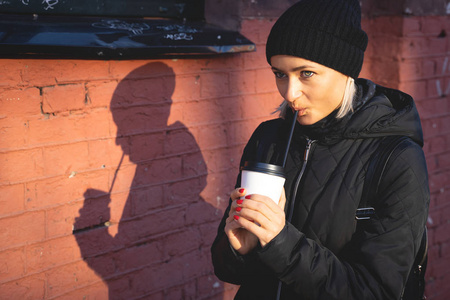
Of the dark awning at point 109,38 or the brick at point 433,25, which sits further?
the brick at point 433,25

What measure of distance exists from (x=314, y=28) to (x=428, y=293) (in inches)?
113

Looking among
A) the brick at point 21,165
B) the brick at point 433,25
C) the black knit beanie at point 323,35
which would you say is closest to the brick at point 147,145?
the brick at point 21,165

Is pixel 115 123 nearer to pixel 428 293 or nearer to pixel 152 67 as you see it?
pixel 152 67

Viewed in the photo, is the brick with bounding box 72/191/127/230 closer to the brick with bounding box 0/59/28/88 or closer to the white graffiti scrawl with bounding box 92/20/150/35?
the brick with bounding box 0/59/28/88

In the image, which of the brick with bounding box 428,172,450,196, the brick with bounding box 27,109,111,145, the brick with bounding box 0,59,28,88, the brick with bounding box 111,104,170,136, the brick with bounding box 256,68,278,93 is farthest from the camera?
the brick with bounding box 428,172,450,196

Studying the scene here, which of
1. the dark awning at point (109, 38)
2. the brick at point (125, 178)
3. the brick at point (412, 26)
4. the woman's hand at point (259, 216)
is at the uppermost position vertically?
the brick at point (412, 26)

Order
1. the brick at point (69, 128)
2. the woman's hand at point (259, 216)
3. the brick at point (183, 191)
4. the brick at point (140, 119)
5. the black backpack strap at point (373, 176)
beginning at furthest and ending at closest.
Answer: the brick at point (183, 191), the brick at point (140, 119), the brick at point (69, 128), the black backpack strap at point (373, 176), the woman's hand at point (259, 216)

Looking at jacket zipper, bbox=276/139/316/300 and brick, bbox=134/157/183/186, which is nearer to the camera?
jacket zipper, bbox=276/139/316/300

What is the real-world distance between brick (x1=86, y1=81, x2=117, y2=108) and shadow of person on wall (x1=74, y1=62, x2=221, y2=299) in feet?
0.08

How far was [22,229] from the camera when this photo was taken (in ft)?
6.54

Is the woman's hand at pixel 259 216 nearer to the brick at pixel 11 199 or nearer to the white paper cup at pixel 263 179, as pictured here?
the white paper cup at pixel 263 179

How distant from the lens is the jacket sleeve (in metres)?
1.34

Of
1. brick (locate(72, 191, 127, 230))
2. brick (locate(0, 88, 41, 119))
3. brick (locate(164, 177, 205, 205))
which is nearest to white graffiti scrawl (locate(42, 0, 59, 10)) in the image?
brick (locate(0, 88, 41, 119))

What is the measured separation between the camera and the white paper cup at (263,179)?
1.36 m
